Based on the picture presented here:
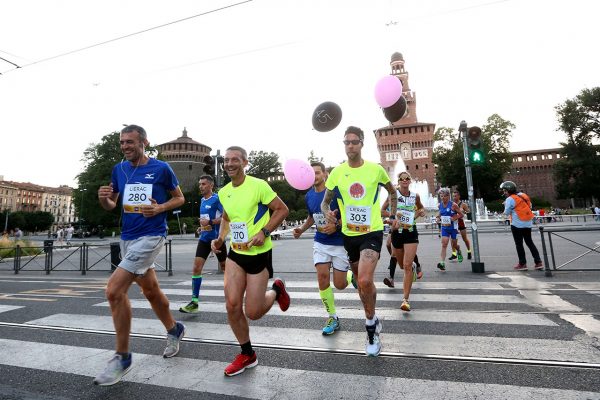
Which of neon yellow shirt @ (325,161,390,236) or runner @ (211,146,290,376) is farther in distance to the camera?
neon yellow shirt @ (325,161,390,236)

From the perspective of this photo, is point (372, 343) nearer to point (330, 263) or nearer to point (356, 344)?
point (356, 344)

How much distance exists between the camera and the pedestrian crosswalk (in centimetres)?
253

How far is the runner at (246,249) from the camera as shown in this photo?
2.97 meters

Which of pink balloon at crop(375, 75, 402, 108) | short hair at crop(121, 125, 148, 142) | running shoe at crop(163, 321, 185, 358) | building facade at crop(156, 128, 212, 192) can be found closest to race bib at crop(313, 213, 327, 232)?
running shoe at crop(163, 321, 185, 358)

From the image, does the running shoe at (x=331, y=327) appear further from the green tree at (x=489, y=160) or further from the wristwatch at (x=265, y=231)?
the green tree at (x=489, y=160)

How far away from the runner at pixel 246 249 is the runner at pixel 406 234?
212 cm

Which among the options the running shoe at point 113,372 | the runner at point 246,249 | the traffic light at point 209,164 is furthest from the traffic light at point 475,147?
the running shoe at point 113,372

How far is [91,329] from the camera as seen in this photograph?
4.41 metres

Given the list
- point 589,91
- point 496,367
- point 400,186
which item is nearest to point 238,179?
point 496,367

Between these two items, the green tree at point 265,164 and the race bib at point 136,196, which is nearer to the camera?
the race bib at point 136,196

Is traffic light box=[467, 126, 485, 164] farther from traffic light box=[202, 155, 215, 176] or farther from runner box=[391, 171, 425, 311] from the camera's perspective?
traffic light box=[202, 155, 215, 176]

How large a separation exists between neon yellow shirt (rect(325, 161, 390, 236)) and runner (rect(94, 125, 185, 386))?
5.68ft

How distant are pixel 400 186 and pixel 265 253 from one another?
11.1 feet

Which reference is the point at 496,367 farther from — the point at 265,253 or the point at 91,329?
the point at 91,329
